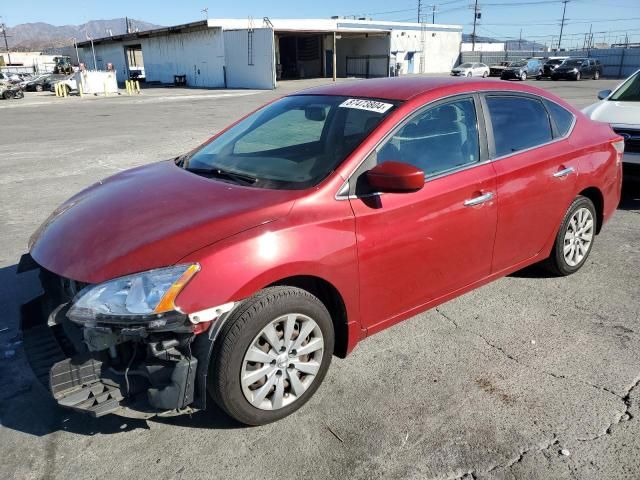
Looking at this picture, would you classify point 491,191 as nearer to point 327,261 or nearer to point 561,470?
point 327,261

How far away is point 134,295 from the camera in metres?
2.38

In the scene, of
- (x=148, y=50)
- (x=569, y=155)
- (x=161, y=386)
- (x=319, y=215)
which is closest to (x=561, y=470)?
(x=319, y=215)

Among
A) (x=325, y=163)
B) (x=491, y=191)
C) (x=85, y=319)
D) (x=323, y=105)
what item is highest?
(x=323, y=105)

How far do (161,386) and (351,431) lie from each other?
1.00 m

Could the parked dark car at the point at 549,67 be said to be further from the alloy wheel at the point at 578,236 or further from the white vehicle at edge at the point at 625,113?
the alloy wheel at the point at 578,236

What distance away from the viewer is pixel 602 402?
291cm

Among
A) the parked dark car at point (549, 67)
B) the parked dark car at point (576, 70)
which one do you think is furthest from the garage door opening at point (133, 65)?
the parked dark car at point (576, 70)

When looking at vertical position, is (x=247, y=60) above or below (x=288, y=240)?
above

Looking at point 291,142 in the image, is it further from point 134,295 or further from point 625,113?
point 625,113

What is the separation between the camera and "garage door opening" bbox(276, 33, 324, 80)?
55.6 m

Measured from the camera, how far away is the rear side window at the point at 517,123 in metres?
3.68

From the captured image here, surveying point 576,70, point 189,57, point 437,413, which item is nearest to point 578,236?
point 437,413

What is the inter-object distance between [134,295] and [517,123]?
2.97m

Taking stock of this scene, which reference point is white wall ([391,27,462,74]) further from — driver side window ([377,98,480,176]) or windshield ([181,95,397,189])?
driver side window ([377,98,480,176])
